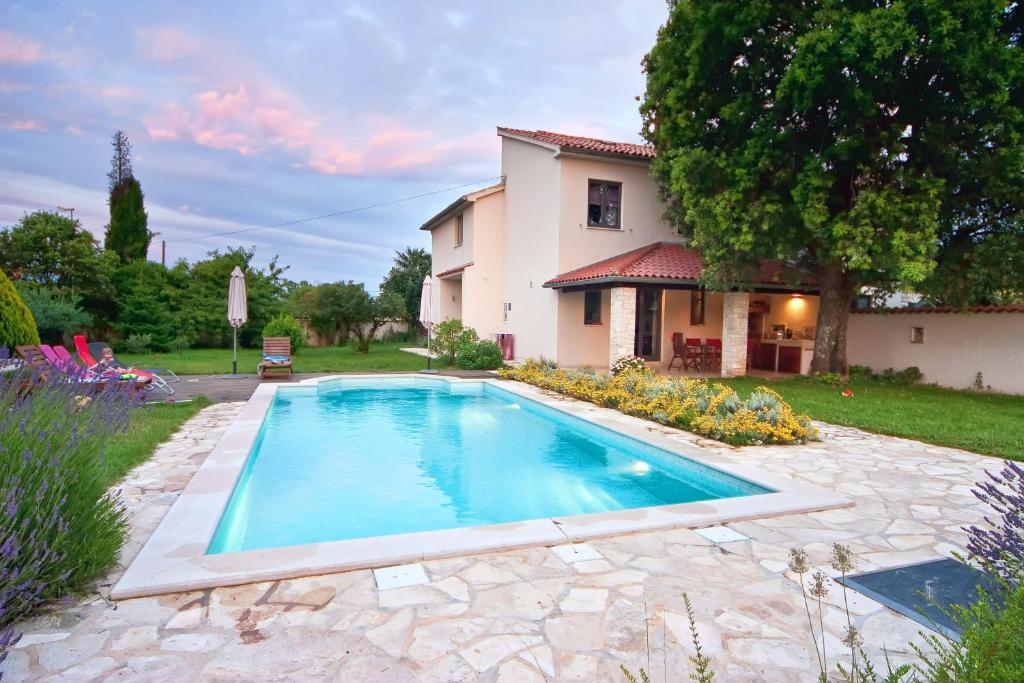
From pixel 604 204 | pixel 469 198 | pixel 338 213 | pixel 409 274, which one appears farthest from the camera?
pixel 409 274

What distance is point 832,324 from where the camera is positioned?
14.9 meters

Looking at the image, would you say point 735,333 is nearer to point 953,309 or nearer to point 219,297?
point 953,309

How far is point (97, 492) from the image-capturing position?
338cm

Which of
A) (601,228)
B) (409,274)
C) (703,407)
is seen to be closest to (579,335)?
(601,228)

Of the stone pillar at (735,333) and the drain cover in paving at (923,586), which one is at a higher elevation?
the stone pillar at (735,333)

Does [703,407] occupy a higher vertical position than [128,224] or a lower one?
lower

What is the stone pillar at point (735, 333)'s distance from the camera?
1598cm

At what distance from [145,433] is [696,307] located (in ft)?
53.8

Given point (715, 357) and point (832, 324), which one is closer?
point (832, 324)

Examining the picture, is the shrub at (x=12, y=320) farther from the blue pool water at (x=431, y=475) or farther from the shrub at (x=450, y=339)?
the shrub at (x=450, y=339)

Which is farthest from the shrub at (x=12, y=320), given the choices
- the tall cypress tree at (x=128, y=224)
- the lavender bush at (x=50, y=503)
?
the tall cypress tree at (x=128, y=224)

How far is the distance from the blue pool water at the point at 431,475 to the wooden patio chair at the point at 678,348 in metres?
7.66

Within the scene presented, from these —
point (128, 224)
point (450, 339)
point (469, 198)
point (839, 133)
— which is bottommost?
point (450, 339)

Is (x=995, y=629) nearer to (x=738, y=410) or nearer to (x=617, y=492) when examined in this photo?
(x=617, y=492)
